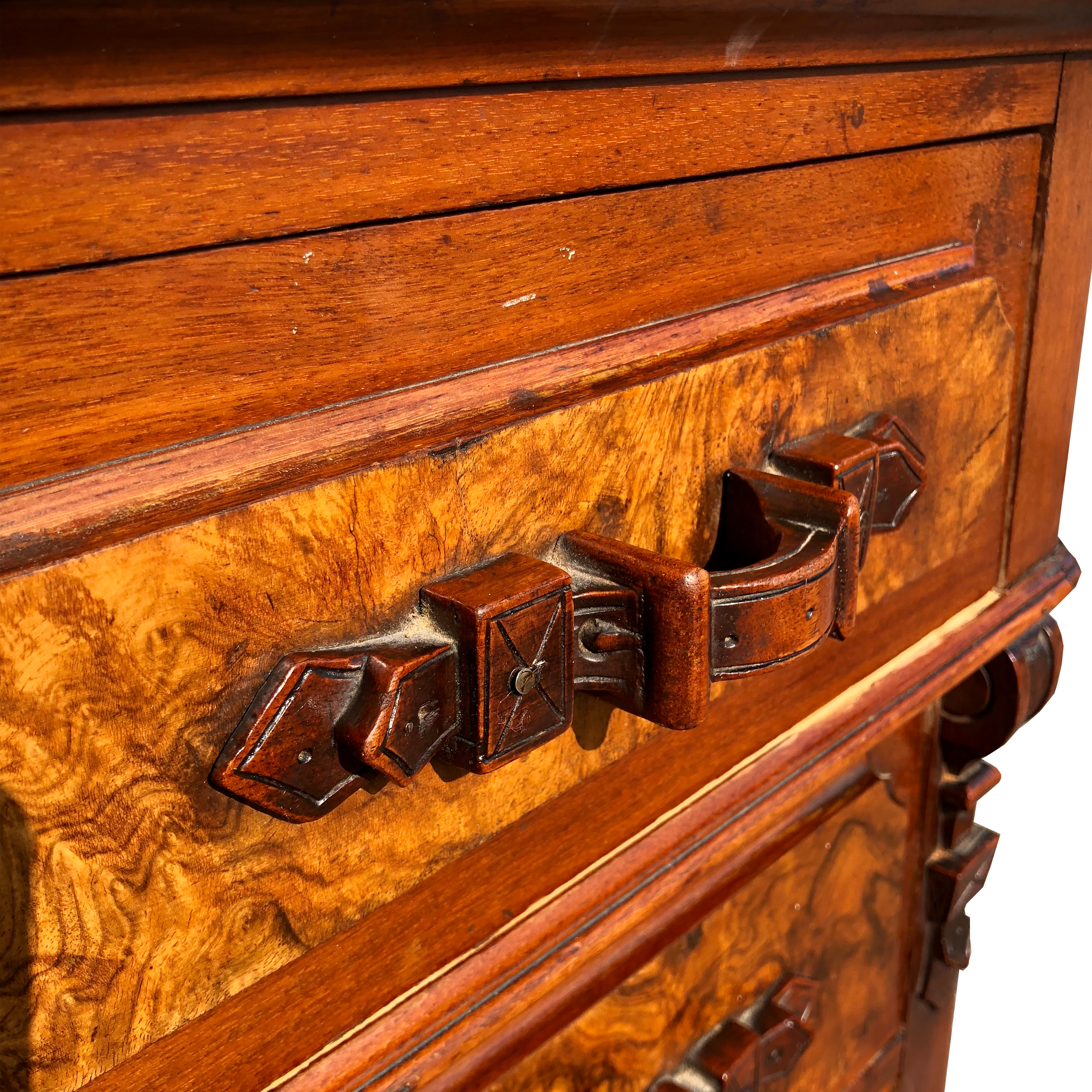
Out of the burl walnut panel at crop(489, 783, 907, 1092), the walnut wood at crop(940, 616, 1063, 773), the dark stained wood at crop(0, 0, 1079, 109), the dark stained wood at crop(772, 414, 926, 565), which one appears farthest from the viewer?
the walnut wood at crop(940, 616, 1063, 773)

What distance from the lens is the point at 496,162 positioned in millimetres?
382

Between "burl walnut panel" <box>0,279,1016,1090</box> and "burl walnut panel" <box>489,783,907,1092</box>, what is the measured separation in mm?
198

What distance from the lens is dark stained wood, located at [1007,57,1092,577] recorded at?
0.66 m

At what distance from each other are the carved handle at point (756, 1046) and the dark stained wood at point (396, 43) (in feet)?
1.77

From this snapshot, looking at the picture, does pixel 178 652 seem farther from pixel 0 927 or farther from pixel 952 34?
pixel 952 34

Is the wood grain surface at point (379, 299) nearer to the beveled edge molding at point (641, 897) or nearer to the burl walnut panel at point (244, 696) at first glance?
the burl walnut panel at point (244, 696)

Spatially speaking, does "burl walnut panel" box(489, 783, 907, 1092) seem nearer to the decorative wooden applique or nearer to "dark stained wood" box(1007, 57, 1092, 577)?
the decorative wooden applique

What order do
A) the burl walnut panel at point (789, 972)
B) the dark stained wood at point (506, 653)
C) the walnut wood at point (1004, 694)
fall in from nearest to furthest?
the dark stained wood at point (506, 653), the burl walnut panel at point (789, 972), the walnut wood at point (1004, 694)

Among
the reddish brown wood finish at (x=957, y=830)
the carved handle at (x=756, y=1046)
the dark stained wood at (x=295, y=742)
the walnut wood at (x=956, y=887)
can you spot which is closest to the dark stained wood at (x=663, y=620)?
the dark stained wood at (x=295, y=742)

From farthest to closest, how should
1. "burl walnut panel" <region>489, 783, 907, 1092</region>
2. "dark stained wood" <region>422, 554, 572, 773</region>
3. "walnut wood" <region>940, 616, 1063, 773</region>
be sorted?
"walnut wood" <region>940, 616, 1063, 773</region> → "burl walnut panel" <region>489, 783, 907, 1092</region> → "dark stained wood" <region>422, 554, 572, 773</region>

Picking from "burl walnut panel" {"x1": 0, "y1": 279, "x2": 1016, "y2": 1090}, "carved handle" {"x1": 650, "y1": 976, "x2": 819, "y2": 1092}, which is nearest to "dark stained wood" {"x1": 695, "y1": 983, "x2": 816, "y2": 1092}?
"carved handle" {"x1": 650, "y1": 976, "x2": 819, "y2": 1092}

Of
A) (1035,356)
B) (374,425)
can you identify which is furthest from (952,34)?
(374,425)

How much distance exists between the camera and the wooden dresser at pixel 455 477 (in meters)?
0.31

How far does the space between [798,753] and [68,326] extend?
0.43 metres
